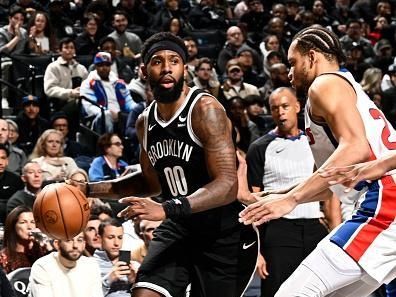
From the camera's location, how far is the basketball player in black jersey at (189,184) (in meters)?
5.14

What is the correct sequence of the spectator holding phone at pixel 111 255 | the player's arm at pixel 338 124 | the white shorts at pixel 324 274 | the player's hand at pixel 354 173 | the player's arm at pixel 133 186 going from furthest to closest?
1. the spectator holding phone at pixel 111 255
2. the player's arm at pixel 133 186
3. the white shorts at pixel 324 274
4. the player's arm at pixel 338 124
5. the player's hand at pixel 354 173

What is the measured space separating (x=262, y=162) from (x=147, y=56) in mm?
2334

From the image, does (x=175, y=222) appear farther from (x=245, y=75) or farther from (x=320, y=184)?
(x=245, y=75)

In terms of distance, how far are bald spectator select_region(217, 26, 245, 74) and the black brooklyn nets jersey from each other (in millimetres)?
8921

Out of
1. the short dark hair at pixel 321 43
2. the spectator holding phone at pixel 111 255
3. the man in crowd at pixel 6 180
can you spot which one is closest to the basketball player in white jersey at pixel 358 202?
the short dark hair at pixel 321 43

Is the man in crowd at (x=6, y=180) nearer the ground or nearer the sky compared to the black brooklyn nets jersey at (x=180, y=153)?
nearer the ground

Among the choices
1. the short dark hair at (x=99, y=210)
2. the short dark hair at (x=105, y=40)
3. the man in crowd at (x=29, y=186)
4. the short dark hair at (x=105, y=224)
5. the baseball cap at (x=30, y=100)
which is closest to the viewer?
the short dark hair at (x=105, y=224)

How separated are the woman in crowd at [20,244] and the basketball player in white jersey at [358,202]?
10.8 feet

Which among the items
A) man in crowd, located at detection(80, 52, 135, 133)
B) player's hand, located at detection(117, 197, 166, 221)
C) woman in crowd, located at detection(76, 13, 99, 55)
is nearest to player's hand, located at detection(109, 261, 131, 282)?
player's hand, located at detection(117, 197, 166, 221)

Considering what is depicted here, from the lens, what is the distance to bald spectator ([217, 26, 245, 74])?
1422 cm

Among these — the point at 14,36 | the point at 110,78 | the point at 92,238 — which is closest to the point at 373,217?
the point at 92,238

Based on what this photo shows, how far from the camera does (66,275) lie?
6.55 metres

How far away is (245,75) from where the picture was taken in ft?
45.1

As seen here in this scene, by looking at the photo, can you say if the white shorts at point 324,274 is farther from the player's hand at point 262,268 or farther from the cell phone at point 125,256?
the player's hand at point 262,268
